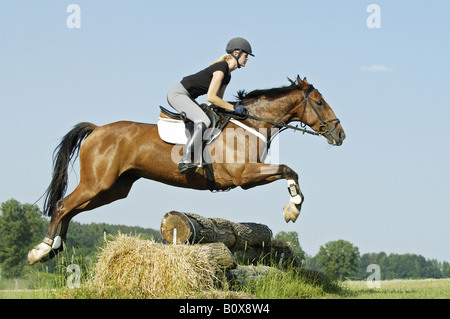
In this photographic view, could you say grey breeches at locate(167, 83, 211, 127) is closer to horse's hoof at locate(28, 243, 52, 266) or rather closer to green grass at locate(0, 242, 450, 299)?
green grass at locate(0, 242, 450, 299)

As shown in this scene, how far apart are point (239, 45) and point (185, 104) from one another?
4.01 ft

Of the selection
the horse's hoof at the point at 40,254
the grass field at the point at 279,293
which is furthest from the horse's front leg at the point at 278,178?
the horse's hoof at the point at 40,254

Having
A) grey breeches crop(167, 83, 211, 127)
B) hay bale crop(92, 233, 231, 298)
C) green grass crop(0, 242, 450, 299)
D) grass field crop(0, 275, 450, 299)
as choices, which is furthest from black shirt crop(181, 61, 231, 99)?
grass field crop(0, 275, 450, 299)

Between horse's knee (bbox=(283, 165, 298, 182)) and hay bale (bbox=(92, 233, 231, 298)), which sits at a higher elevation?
horse's knee (bbox=(283, 165, 298, 182))

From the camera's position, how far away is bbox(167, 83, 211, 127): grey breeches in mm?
7820

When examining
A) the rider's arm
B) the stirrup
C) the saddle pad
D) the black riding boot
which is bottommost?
the stirrup

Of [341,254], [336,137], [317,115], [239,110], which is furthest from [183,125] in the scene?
[341,254]

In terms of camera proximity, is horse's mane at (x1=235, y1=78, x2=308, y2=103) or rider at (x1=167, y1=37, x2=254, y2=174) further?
horse's mane at (x1=235, y1=78, x2=308, y2=103)

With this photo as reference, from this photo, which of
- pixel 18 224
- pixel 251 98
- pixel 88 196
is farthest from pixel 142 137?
pixel 18 224

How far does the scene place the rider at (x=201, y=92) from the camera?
7.69m

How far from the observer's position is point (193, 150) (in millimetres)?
7793

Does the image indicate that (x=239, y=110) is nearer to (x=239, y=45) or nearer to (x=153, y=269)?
(x=239, y=45)

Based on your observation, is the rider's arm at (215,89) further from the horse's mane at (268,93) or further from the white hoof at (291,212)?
the white hoof at (291,212)

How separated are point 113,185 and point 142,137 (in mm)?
914
